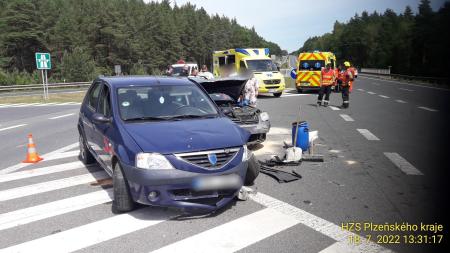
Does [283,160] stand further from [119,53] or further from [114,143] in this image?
[119,53]

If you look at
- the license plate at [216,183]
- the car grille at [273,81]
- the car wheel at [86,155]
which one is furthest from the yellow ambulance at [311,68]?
the license plate at [216,183]

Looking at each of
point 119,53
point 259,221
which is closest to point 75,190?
point 259,221

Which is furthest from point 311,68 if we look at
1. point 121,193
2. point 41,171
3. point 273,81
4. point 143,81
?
point 121,193

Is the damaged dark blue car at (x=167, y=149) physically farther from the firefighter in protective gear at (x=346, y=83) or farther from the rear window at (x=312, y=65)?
the rear window at (x=312, y=65)

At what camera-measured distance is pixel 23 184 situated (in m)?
6.63

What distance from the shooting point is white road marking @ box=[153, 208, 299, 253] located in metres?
4.12

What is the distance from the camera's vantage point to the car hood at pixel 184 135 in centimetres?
470

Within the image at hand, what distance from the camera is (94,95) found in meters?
7.06

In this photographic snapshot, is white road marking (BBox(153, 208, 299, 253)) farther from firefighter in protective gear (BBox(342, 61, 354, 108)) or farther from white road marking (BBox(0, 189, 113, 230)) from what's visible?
firefighter in protective gear (BBox(342, 61, 354, 108))

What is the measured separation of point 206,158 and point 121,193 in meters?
1.25

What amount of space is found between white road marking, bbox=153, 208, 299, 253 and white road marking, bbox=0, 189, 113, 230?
1912mm

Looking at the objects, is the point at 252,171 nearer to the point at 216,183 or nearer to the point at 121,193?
the point at 216,183

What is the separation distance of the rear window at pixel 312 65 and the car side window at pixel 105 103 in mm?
20623

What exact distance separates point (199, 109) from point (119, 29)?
72071mm
